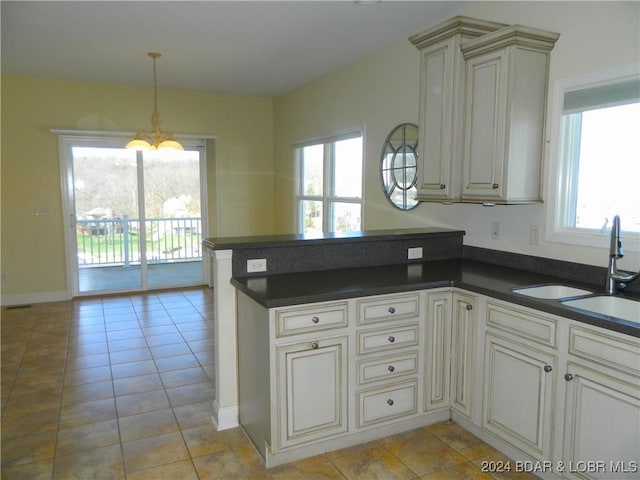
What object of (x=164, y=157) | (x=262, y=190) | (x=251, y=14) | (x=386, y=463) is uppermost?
(x=251, y=14)

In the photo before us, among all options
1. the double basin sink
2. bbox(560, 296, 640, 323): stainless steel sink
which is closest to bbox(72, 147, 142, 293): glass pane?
the double basin sink

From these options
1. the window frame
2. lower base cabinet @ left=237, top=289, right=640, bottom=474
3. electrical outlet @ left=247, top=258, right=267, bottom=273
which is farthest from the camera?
the window frame

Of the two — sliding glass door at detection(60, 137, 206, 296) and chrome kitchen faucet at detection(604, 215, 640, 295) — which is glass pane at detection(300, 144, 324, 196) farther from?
chrome kitchen faucet at detection(604, 215, 640, 295)

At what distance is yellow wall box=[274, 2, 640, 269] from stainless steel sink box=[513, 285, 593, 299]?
0.22m

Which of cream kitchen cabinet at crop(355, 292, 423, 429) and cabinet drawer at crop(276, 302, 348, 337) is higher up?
cabinet drawer at crop(276, 302, 348, 337)

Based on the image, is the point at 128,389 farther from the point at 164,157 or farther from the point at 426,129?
the point at 164,157

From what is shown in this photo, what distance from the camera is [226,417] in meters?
2.86

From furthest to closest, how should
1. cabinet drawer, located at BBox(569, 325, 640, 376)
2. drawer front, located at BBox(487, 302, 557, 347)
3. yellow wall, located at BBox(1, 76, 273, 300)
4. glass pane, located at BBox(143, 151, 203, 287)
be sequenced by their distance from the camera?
1. glass pane, located at BBox(143, 151, 203, 287)
2. yellow wall, located at BBox(1, 76, 273, 300)
3. drawer front, located at BBox(487, 302, 557, 347)
4. cabinet drawer, located at BBox(569, 325, 640, 376)

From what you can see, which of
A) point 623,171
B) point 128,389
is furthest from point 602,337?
point 128,389

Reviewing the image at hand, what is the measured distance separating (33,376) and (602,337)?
3.77 m

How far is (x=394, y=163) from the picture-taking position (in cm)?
420

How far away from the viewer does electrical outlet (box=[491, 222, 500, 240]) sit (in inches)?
128

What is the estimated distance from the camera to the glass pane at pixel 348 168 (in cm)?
485

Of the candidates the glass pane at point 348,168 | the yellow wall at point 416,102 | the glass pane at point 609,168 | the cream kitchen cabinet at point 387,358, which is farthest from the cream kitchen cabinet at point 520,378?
the glass pane at point 348,168
